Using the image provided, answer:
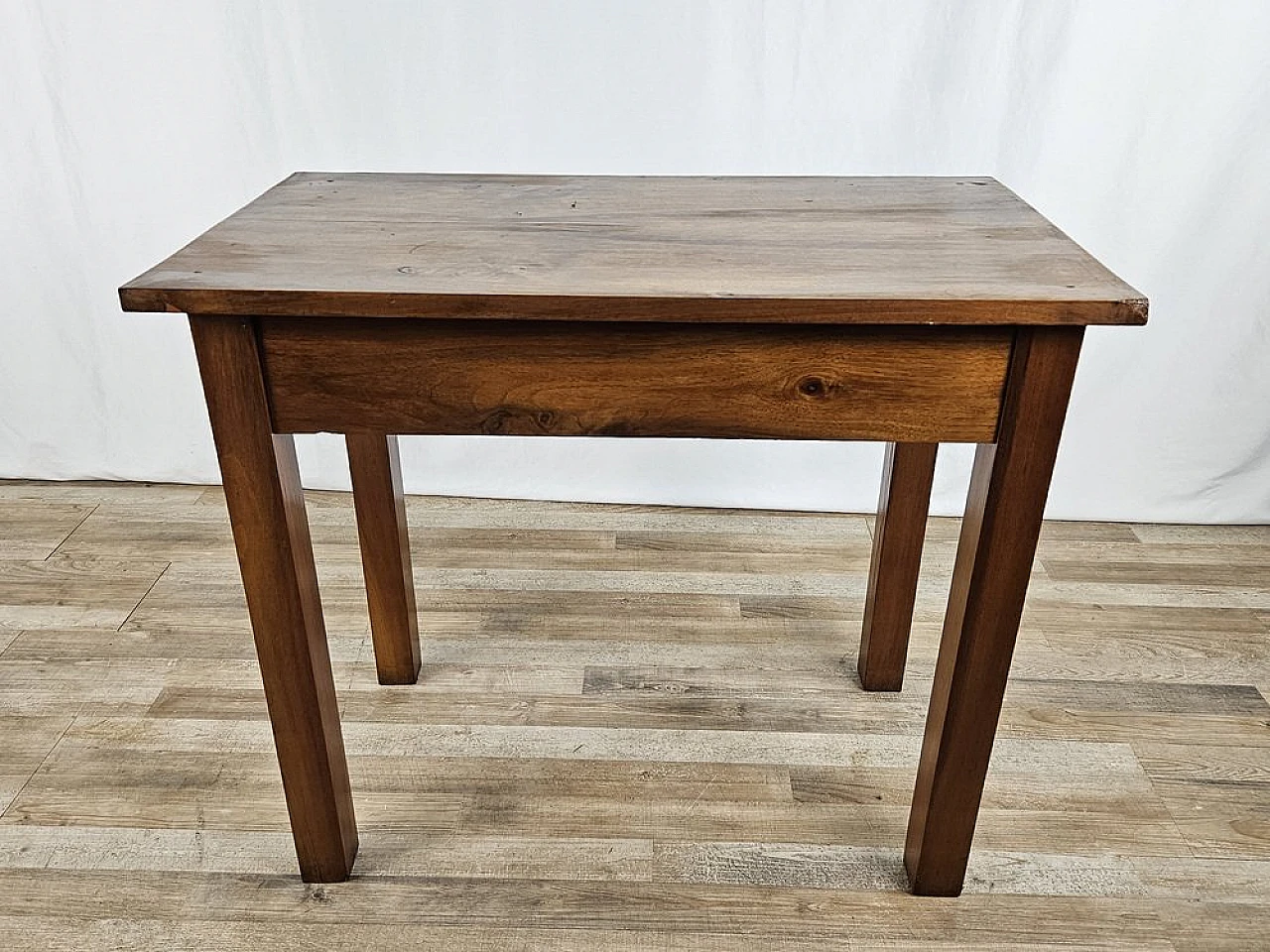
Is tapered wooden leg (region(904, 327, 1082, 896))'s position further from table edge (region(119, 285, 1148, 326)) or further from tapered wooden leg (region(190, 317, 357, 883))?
tapered wooden leg (region(190, 317, 357, 883))

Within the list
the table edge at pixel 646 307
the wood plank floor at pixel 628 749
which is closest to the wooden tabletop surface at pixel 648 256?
the table edge at pixel 646 307

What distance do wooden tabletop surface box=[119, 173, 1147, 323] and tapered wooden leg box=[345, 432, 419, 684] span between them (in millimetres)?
315

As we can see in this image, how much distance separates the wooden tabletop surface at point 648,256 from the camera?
90 cm

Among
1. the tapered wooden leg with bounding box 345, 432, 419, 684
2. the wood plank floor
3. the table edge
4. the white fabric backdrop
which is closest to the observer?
the table edge

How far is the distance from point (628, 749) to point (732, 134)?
1.17 metres

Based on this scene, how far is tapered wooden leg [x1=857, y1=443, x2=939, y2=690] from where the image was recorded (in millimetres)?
1410

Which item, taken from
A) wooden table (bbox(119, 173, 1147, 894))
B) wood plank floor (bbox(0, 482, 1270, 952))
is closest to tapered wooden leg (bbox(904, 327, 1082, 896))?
wooden table (bbox(119, 173, 1147, 894))

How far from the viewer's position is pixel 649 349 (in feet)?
3.14

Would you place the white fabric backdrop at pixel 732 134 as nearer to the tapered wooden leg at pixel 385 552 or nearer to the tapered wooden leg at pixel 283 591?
the tapered wooden leg at pixel 385 552

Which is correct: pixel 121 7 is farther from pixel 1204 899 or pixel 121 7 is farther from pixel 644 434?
pixel 1204 899

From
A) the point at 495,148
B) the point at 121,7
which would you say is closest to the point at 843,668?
the point at 495,148

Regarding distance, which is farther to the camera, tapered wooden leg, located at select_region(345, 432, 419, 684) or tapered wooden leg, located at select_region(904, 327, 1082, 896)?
tapered wooden leg, located at select_region(345, 432, 419, 684)

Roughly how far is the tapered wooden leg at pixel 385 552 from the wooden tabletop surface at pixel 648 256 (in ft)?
1.03

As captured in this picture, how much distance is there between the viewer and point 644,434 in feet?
3.32
